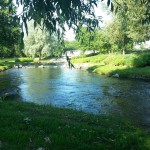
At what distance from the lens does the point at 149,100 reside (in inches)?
968

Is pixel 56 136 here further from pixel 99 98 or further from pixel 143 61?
pixel 143 61

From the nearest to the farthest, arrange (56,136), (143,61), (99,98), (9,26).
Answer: (9,26)
(56,136)
(99,98)
(143,61)

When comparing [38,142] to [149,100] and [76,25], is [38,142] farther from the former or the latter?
[149,100]

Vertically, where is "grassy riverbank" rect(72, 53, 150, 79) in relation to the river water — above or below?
above

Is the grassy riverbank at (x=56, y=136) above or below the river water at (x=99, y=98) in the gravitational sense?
above

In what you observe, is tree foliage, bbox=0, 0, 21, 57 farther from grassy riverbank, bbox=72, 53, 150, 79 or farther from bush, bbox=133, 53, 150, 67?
bush, bbox=133, 53, 150, 67

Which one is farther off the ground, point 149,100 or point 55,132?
point 55,132

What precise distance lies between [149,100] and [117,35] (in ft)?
161

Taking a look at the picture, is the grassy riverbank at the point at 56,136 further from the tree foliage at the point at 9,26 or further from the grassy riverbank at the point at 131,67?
the grassy riverbank at the point at 131,67

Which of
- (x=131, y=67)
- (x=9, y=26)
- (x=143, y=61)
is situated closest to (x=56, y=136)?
(x=9, y=26)

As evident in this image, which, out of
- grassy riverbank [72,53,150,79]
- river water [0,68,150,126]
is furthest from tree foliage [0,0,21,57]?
grassy riverbank [72,53,150,79]

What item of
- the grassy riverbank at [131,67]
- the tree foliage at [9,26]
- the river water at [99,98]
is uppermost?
the tree foliage at [9,26]

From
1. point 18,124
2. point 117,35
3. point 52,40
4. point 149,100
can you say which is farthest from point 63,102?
point 117,35

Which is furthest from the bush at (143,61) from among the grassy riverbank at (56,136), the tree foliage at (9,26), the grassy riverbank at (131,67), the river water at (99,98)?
the grassy riverbank at (56,136)
